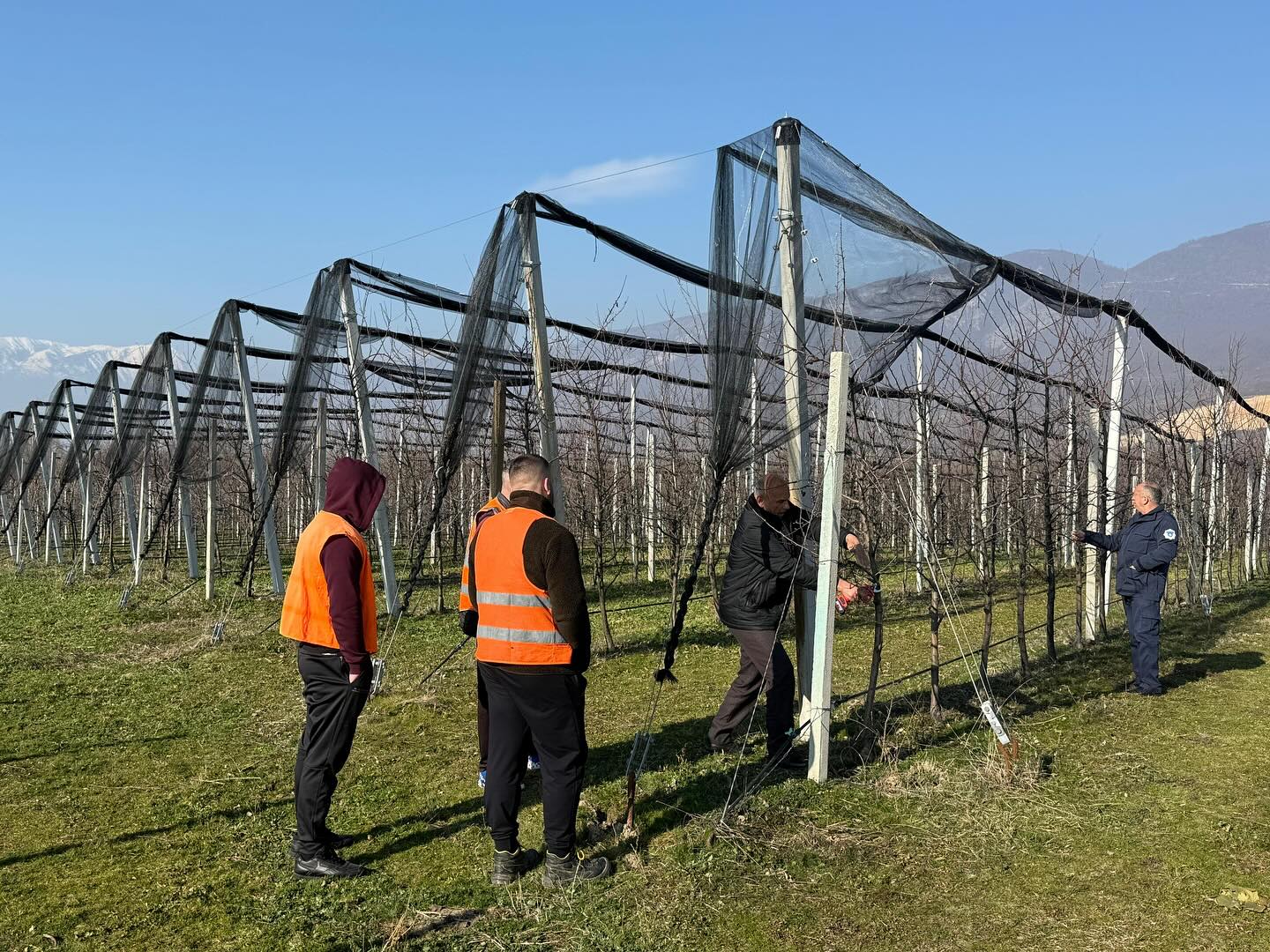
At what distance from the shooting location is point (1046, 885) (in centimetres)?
354

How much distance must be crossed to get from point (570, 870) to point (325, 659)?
1348 millimetres

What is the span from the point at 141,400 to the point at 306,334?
556 centimetres

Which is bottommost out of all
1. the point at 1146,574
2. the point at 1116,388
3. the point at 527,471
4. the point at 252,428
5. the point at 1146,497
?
the point at 1146,574

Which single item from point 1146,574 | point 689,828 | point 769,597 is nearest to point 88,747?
point 689,828

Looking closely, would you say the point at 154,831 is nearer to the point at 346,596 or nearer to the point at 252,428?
the point at 346,596

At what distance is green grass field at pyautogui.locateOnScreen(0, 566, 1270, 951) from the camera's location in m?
3.32

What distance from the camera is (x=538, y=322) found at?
694 cm

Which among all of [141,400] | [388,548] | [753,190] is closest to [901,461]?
[753,190]

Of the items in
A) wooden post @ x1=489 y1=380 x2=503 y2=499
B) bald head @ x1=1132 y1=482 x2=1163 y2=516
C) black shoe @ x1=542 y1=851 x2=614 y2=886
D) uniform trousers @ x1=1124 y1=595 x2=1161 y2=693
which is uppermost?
wooden post @ x1=489 y1=380 x2=503 y2=499

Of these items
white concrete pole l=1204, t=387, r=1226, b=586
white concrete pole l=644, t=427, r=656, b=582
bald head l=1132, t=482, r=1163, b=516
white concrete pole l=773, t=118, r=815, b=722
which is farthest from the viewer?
white concrete pole l=644, t=427, r=656, b=582

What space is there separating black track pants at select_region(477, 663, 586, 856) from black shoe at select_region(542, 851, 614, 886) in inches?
1.6

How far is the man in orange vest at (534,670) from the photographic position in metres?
3.55

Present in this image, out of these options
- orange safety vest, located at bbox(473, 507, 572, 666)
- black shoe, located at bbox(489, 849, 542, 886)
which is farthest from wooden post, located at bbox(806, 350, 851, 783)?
black shoe, located at bbox(489, 849, 542, 886)

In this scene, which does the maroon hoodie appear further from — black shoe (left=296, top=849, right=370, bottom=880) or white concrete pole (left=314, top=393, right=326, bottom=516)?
white concrete pole (left=314, top=393, right=326, bottom=516)
